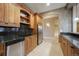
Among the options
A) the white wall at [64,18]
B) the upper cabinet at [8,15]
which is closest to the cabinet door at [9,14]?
the upper cabinet at [8,15]

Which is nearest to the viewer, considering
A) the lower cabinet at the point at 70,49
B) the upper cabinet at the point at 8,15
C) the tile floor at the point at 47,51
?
the lower cabinet at the point at 70,49

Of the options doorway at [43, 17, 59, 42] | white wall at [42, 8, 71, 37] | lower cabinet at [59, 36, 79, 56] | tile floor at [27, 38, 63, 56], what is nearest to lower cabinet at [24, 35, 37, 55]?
tile floor at [27, 38, 63, 56]

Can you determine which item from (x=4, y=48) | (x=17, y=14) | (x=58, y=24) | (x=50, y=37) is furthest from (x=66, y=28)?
(x=4, y=48)

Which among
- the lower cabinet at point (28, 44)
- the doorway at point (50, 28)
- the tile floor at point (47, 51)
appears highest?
the doorway at point (50, 28)

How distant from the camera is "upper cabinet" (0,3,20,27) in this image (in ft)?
9.46

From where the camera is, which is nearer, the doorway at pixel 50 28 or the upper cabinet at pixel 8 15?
the upper cabinet at pixel 8 15

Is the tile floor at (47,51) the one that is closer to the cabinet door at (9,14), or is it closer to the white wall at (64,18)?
the cabinet door at (9,14)

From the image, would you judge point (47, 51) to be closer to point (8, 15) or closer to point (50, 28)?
point (8, 15)

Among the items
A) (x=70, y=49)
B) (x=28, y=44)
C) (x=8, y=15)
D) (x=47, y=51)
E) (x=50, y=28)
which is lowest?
(x=47, y=51)

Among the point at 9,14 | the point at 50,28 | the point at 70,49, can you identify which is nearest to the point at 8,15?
the point at 9,14

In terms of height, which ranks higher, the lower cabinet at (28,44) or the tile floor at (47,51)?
the lower cabinet at (28,44)

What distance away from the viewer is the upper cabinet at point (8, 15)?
9.46 ft

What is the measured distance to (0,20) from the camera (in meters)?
2.77

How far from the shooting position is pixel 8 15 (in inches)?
125
